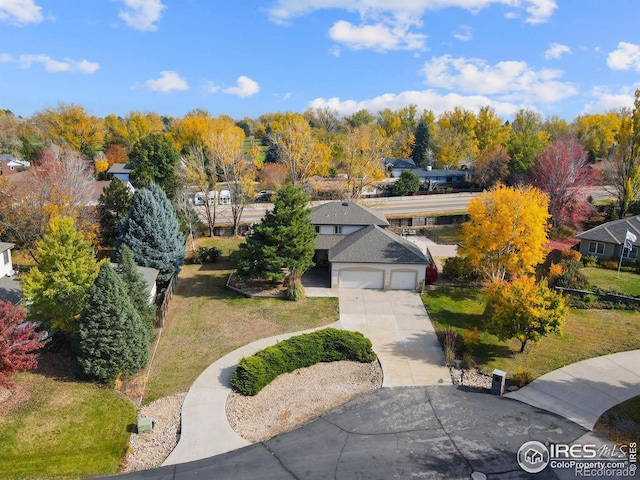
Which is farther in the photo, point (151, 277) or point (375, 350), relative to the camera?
point (151, 277)

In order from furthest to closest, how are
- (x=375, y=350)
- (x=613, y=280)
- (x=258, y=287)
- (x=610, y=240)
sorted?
(x=610, y=240) < (x=613, y=280) < (x=258, y=287) < (x=375, y=350)

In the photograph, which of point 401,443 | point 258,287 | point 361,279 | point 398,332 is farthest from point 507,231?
point 258,287

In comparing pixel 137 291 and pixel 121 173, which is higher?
pixel 121 173

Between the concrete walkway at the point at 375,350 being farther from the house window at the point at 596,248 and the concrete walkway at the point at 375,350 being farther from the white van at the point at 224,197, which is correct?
the white van at the point at 224,197

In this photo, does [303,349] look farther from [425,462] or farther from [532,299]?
[532,299]

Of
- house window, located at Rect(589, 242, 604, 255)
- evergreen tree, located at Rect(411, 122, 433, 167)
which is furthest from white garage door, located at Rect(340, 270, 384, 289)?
evergreen tree, located at Rect(411, 122, 433, 167)

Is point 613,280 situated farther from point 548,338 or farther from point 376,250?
point 376,250

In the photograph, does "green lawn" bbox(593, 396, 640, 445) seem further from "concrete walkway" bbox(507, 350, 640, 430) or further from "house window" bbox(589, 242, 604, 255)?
"house window" bbox(589, 242, 604, 255)
